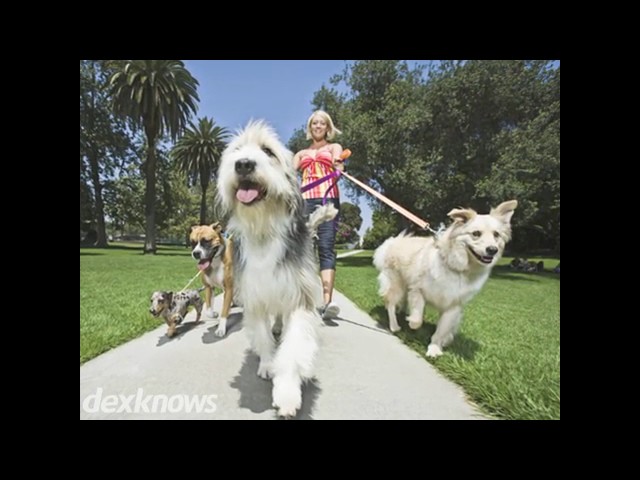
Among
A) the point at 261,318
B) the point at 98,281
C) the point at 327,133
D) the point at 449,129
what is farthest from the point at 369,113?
the point at 261,318

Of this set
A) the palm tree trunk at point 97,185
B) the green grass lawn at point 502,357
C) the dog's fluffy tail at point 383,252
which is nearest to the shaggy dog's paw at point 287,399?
the green grass lawn at point 502,357

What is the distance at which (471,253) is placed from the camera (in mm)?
2453

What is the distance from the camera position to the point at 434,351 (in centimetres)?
266

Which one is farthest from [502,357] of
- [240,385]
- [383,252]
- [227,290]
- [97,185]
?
[97,185]

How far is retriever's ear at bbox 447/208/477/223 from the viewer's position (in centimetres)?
246

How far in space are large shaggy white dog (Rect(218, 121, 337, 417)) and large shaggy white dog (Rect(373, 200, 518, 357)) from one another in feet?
3.95

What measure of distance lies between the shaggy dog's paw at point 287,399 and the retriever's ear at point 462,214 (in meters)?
1.81

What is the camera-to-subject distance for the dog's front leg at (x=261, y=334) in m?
2.28

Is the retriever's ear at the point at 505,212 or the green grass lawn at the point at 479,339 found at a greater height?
the retriever's ear at the point at 505,212

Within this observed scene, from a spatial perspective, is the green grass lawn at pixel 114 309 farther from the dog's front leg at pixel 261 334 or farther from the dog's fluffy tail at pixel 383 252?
the dog's fluffy tail at pixel 383 252

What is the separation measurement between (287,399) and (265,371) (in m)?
0.52

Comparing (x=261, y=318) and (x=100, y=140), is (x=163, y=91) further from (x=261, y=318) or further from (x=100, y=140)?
(x=261, y=318)

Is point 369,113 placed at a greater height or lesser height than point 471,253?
greater
